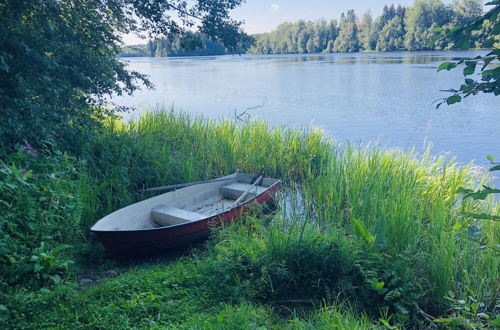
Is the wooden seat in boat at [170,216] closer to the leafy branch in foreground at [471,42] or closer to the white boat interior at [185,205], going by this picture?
the white boat interior at [185,205]

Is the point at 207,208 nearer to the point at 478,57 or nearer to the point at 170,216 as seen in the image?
the point at 170,216

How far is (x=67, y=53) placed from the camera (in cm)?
593

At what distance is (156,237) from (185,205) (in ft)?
5.04

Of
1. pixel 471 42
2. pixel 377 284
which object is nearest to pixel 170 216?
pixel 377 284

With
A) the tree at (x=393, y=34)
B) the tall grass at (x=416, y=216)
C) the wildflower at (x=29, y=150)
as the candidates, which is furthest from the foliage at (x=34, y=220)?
the tree at (x=393, y=34)

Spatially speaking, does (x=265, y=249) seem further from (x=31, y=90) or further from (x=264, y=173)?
(x=264, y=173)

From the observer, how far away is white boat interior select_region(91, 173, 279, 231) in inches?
213

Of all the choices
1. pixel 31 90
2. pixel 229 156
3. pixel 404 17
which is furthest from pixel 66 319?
pixel 404 17

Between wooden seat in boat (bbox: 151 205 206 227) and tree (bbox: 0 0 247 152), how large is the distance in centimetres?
168

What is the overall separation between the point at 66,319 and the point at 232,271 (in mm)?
1533

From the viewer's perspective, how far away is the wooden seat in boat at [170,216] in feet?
18.3

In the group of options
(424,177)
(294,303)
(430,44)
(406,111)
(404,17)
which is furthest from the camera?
(404,17)

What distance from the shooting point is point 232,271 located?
417 centimetres

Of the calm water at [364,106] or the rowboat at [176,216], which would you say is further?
the calm water at [364,106]
